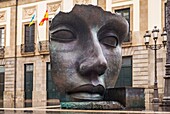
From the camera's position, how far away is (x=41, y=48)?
35031 mm

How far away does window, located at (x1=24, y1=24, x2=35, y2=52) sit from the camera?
36.1 metres

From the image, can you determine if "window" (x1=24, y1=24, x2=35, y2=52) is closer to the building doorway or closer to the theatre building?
the theatre building

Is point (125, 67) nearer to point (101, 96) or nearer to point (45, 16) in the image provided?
point (45, 16)

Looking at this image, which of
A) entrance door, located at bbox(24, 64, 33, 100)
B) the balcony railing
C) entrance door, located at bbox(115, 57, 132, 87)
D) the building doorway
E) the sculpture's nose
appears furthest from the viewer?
the balcony railing

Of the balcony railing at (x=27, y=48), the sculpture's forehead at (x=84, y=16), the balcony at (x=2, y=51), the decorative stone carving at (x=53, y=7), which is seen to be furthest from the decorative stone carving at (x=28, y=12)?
the sculpture's forehead at (x=84, y=16)

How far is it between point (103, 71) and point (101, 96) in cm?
56

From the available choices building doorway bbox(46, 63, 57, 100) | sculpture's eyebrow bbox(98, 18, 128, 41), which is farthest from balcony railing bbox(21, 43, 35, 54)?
sculpture's eyebrow bbox(98, 18, 128, 41)

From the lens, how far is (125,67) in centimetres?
3048

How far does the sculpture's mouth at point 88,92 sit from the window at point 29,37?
2684 centimetres

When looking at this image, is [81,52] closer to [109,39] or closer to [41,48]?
[109,39]

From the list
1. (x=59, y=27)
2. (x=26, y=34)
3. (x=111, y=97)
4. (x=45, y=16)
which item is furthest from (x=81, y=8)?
(x=26, y=34)

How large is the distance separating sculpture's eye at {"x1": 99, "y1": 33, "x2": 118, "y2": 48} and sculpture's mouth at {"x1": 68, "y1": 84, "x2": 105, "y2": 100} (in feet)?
3.63

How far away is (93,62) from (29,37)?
27839mm

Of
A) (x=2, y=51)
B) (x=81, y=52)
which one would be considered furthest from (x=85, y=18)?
(x=2, y=51)
